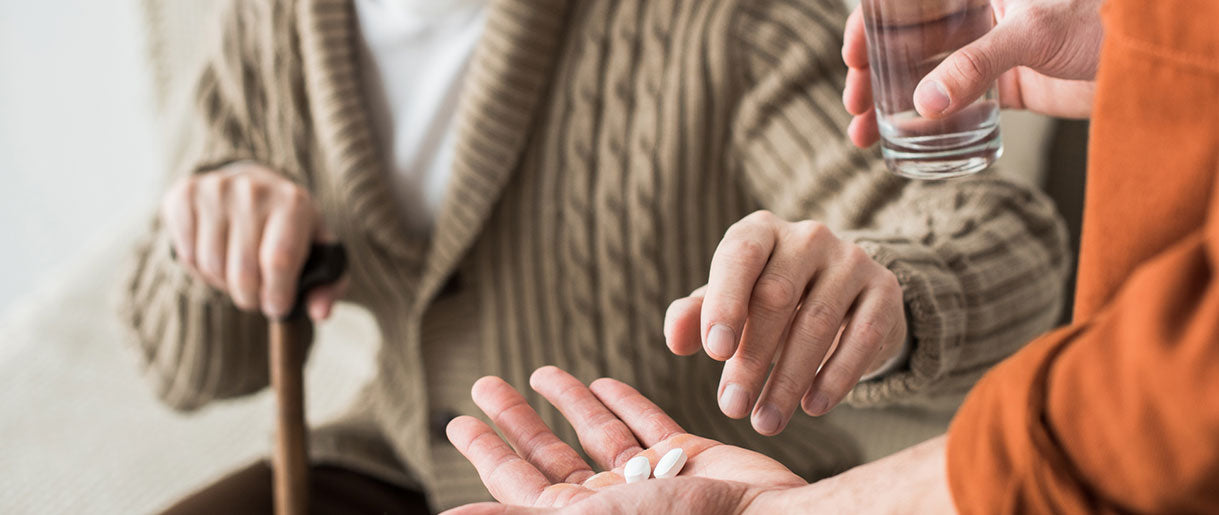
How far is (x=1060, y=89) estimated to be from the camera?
1.70 ft

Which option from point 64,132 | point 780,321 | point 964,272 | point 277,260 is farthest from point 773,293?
point 64,132

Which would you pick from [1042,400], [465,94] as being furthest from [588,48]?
[1042,400]

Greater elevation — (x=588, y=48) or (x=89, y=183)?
(x=588, y=48)

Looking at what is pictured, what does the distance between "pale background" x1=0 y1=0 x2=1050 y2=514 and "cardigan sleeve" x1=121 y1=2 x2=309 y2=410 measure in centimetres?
7

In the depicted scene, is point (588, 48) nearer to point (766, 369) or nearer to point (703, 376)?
point (703, 376)

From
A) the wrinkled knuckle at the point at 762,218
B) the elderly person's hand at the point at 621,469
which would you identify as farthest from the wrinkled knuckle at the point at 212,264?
the wrinkled knuckle at the point at 762,218

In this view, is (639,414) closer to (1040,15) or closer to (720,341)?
(720,341)

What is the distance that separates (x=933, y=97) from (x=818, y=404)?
5.6 inches

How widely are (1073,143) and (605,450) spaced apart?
0.56 metres

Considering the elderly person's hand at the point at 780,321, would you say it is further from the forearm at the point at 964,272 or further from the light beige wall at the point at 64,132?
the light beige wall at the point at 64,132

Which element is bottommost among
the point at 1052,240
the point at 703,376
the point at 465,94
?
the point at 703,376

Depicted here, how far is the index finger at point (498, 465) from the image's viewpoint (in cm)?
43

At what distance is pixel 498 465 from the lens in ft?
1.44

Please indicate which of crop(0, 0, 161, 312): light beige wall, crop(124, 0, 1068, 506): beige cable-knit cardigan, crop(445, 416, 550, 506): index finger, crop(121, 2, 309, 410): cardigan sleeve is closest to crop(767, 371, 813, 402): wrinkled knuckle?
crop(445, 416, 550, 506): index finger
